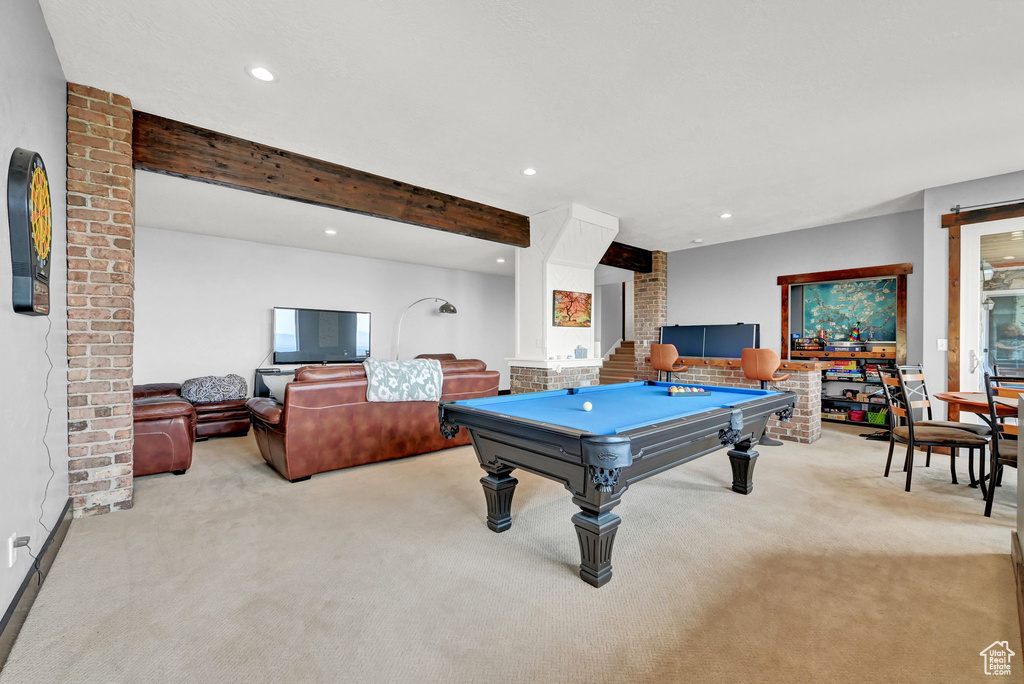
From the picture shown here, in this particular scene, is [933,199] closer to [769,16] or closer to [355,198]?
[769,16]

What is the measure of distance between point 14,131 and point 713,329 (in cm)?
757

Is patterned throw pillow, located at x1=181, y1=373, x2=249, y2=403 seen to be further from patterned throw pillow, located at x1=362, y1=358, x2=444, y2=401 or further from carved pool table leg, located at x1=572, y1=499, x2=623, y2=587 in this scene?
carved pool table leg, located at x1=572, y1=499, x2=623, y2=587

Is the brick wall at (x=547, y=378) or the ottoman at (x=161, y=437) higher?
the brick wall at (x=547, y=378)

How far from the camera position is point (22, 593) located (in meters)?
1.66

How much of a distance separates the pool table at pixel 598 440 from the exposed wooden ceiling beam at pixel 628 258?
4004mm

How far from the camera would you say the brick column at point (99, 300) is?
2633mm

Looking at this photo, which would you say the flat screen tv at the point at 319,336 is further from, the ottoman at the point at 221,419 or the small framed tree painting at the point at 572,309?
the small framed tree painting at the point at 572,309

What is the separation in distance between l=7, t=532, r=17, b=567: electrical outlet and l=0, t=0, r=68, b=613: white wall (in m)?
0.03

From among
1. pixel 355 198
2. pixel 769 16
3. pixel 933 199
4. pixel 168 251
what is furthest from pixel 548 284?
pixel 168 251

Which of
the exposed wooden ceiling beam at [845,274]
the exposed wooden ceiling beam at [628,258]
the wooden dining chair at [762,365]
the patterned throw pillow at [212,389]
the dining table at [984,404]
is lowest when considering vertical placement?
the patterned throw pillow at [212,389]

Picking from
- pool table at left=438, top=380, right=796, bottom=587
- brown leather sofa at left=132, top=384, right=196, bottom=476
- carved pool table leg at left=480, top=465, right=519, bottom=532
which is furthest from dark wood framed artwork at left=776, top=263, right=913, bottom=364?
brown leather sofa at left=132, top=384, right=196, bottom=476

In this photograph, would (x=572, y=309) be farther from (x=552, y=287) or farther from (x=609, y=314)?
(x=609, y=314)

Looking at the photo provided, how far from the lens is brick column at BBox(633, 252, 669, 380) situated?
7.67 metres

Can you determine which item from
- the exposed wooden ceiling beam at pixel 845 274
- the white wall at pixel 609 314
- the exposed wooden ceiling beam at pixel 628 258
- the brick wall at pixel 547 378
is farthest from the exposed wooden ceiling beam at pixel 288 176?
the white wall at pixel 609 314
